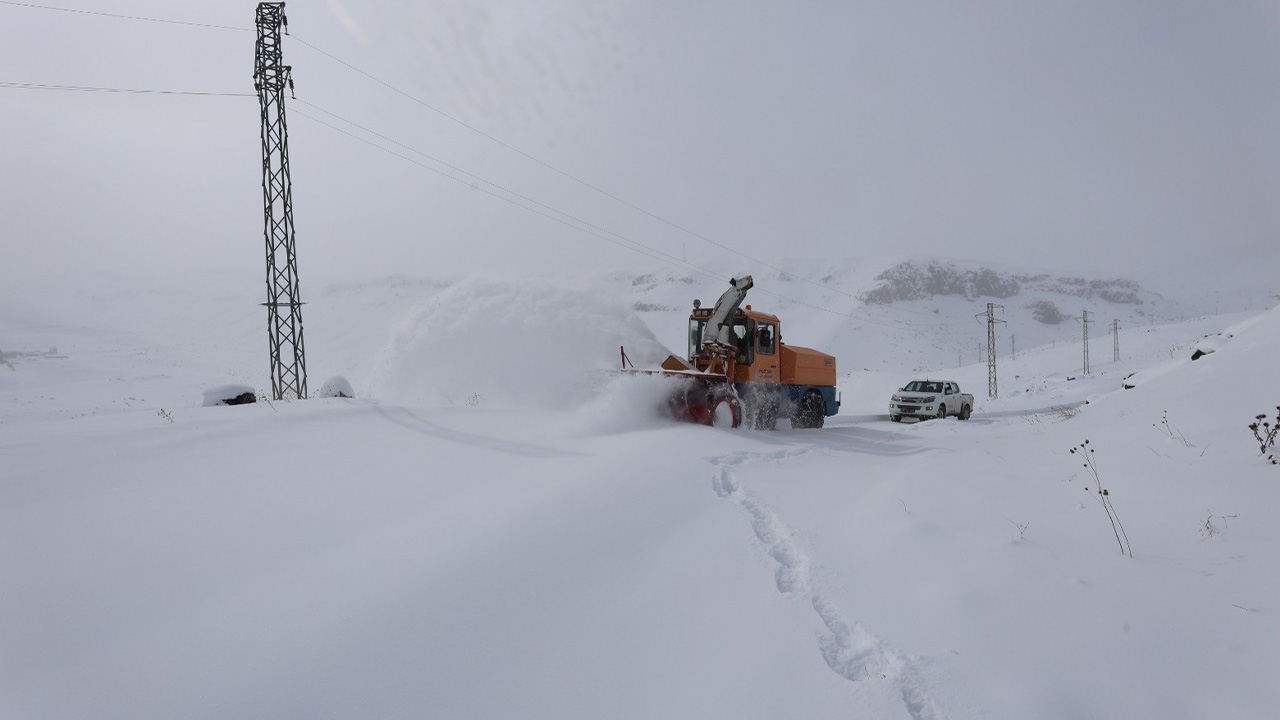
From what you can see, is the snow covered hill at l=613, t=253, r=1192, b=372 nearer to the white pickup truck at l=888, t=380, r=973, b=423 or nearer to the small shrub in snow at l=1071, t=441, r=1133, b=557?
the white pickup truck at l=888, t=380, r=973, b=423

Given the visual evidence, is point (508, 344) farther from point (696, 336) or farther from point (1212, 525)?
point (1212, 525)

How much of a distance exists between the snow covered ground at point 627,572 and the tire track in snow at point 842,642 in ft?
0.06

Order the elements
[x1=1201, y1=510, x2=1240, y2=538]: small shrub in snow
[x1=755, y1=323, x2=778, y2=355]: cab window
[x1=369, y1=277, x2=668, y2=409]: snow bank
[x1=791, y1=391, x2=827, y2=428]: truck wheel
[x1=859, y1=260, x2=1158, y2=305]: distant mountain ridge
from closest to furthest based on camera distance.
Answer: [x1=1201, y1=510, x2=1240, y2=538]: small shrub in snow
[x1=369, y1=277, x2=668, y2=409]: snow bank
[x1=755, y1=323, x2=778, y2=355]: cab window
[x1=791, y1=391, x2=827, y2=428]: truck wheel
[x1=859, y1=260, x2=1158, y2=305]: distant mountain ridge

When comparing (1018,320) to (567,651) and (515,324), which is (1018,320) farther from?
(567,651)

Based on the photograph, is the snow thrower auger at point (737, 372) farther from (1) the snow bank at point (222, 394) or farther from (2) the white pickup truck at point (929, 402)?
(1) the snow bank at point (222, 394)

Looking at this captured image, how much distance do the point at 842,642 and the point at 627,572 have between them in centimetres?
152

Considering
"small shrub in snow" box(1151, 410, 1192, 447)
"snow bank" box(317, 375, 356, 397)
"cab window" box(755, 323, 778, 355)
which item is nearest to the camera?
"small shrub in snow" box(1151, 410, 1192, 447)

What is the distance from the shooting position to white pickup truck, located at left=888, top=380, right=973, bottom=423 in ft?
65.8

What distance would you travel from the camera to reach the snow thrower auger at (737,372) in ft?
38.9

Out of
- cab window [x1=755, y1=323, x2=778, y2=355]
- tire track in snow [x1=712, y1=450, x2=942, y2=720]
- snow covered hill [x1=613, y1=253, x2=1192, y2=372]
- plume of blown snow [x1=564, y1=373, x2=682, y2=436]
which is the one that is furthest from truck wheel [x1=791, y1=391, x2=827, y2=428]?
snow covered hill [x1=613, y1=253, x2=1192, y2=372]

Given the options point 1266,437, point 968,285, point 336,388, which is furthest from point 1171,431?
point 968,285

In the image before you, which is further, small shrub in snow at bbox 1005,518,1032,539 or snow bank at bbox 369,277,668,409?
snow bank at bbox 369,277,668,409

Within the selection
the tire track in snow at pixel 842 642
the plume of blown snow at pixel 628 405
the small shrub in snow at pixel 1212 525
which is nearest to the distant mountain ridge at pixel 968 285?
the plume of blown snow at pixel 628 405

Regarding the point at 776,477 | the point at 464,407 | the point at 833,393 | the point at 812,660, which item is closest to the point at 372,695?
the point at 812,660
